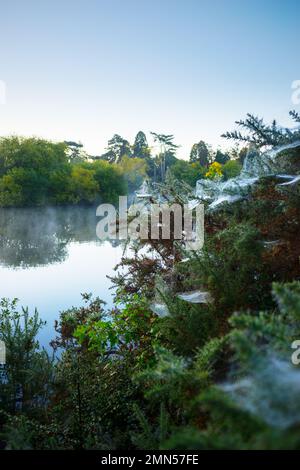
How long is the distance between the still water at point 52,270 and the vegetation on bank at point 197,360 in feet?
3.34

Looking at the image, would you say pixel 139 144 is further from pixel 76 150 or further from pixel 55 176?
pixel 55 176

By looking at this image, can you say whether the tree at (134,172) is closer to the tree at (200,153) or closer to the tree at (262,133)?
the tree at (200,153)

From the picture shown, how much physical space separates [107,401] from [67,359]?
3.73 feet

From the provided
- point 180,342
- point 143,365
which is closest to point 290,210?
point 180,342

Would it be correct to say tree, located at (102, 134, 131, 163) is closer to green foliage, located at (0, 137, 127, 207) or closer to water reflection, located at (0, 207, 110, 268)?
green foliage, located at (0, 137, 127, 207)

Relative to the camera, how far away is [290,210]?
90.0 inches

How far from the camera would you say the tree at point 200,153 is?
61.0 m

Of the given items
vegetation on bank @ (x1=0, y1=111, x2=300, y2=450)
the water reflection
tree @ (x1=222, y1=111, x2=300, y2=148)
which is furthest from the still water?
tree @ (x1=222, y1=111, x2=300, y2=148)

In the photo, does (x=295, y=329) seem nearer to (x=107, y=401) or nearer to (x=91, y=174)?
(x=107, y=401)

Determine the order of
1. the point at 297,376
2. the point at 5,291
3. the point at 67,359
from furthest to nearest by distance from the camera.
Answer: the point at 5,291, the point at 67,359, the point at 297,376

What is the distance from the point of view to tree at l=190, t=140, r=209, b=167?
61.0m

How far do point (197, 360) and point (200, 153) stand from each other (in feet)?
208

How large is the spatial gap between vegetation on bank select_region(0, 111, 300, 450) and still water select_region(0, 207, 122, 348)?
Answer: 102 cm

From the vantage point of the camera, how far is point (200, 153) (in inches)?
2450
